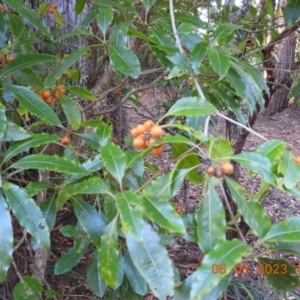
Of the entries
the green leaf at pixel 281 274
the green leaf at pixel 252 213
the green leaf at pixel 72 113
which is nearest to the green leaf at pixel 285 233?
the green leaf at pixel 252 213

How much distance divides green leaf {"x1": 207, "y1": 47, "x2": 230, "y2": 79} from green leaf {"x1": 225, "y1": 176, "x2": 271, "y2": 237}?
0.30m

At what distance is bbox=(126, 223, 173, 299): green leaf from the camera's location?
23.6 inches

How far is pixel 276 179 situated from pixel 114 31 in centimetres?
67

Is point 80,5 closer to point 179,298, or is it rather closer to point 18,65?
point 18,65

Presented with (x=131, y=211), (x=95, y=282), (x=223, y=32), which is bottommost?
(x=95, y=282)

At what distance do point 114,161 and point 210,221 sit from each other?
22 centimetres

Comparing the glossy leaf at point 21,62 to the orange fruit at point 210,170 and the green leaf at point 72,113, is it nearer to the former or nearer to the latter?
the green leaf at point 72,113

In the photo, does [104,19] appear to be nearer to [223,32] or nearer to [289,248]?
[223,32]

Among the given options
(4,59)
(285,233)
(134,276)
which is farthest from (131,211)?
(4,59)

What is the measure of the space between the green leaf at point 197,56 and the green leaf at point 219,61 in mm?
19

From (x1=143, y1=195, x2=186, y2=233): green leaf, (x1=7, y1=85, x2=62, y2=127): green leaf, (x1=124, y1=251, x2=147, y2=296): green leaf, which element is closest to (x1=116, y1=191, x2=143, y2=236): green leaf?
(x1=143, y1=195, x2=186, y2=233): green leaf

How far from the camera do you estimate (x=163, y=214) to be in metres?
0.60

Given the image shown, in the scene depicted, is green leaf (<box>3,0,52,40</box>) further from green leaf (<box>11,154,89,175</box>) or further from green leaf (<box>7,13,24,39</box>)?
green leaf (<box>11,154,89,175</box>)

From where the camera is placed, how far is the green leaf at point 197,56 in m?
0.88
